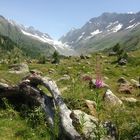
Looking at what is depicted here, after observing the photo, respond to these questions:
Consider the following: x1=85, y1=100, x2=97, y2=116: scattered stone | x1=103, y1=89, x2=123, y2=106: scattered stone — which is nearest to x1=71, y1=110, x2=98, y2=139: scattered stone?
x1=85, y1=100, x2=97, y2=116: scattered stone

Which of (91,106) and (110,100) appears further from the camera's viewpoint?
(110,100)

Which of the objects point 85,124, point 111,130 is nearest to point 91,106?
point 85,124

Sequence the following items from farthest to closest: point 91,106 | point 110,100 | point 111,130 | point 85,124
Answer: point 110,100 → point 91,106 → point 85,124 → point 111,130

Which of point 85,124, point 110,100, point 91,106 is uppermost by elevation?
point 110,100

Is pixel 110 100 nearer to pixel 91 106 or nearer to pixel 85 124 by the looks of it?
pixel 91 106

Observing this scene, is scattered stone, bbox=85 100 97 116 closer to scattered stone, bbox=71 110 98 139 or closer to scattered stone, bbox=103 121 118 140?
scattered stone, bbox=71 110 98 139

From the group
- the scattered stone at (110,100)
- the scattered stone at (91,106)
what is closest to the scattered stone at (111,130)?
the scattered stone at (91,106)

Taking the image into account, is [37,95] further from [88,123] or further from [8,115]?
[88,123]

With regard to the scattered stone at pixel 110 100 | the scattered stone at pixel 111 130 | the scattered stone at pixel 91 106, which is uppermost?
the scattered stone at pixel 110 100

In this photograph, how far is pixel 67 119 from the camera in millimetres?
15531

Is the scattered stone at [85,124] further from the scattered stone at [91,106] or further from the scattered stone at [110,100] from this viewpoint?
the scattered stone at [110,100]

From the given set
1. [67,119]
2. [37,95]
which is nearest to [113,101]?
[37,95]

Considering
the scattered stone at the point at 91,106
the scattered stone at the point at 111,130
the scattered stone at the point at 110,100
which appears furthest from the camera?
the scattered stone at the point at 110,100

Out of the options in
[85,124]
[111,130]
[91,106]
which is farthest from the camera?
[91,106]
